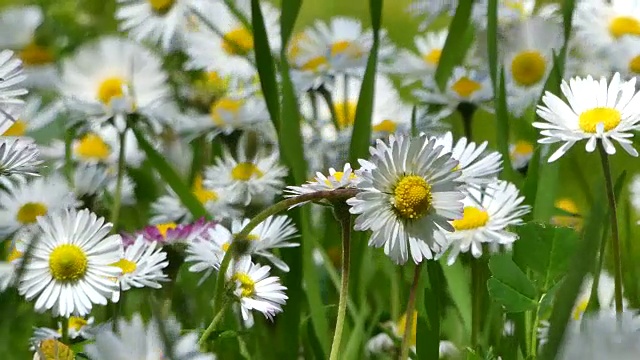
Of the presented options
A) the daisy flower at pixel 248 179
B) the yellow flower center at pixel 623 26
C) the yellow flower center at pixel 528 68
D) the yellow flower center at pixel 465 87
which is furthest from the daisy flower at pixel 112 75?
the yellow flower center at pixel 623 26

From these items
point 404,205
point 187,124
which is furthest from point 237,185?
point 404,205

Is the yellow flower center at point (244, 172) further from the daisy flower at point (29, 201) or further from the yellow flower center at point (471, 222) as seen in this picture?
the yellow flower center at point (471, 222)

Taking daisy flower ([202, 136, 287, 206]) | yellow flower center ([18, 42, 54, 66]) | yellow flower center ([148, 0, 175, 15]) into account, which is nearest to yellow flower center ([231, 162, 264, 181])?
daisy flower ([202, 136, 287, 206])

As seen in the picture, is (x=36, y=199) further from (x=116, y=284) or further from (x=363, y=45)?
(x=363, y=45)

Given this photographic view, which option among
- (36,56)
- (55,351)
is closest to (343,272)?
(55,351)

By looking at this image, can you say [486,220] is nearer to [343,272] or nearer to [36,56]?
[343,272]

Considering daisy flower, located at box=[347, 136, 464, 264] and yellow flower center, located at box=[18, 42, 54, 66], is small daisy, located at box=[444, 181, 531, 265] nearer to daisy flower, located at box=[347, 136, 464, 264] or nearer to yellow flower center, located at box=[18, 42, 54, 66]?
daisy flower, located at box=[347, 136, 464, 264]
